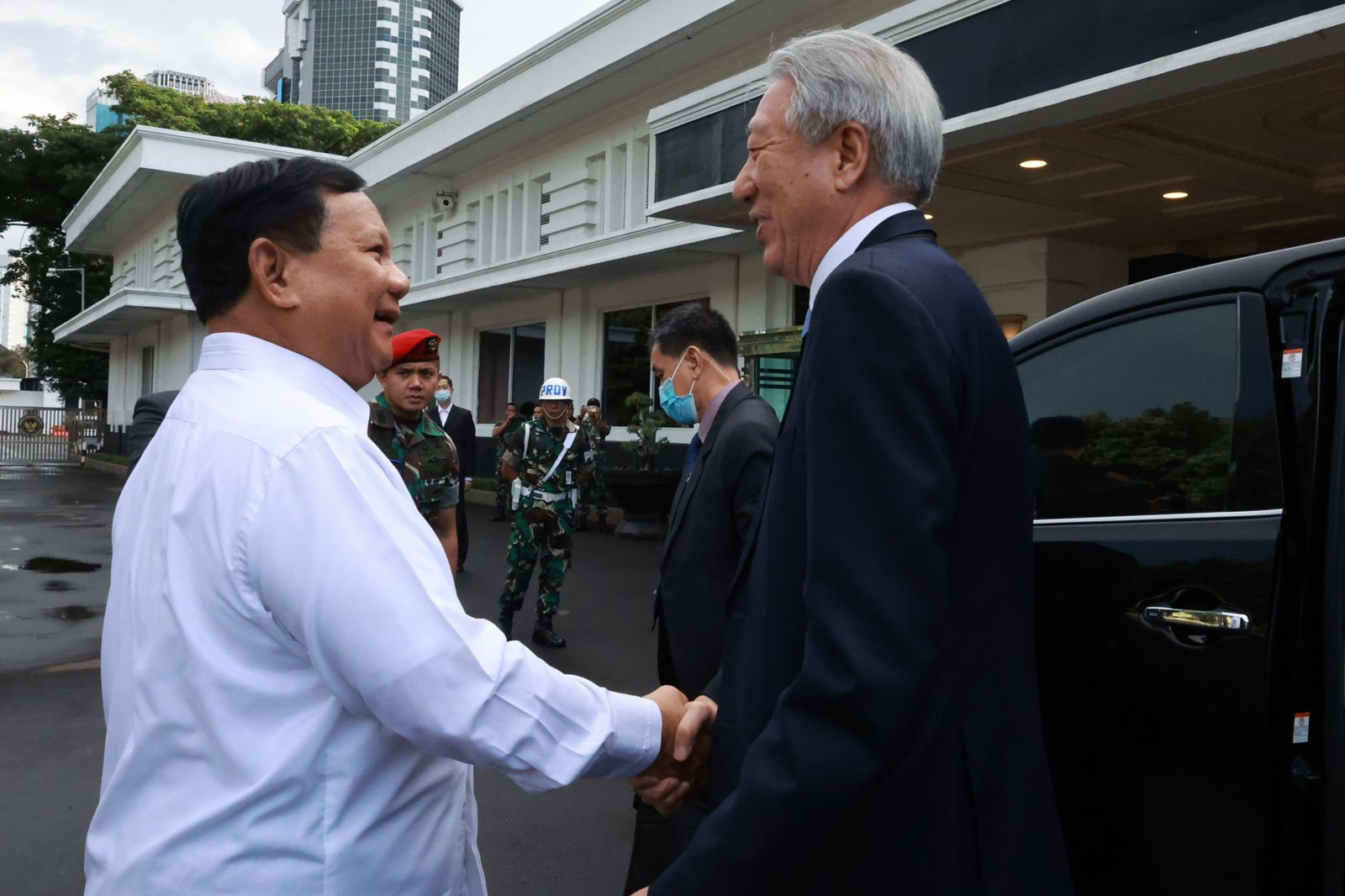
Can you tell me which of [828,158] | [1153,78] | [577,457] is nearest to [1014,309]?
[1153,78]

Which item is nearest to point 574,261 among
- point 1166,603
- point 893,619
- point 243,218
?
point 1166,603

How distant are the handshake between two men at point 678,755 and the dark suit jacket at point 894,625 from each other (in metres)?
0.35

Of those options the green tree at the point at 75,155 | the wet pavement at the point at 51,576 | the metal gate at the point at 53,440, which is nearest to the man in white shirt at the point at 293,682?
the wet pavement at the point at 51,576

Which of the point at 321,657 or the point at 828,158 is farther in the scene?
the point at 828,158

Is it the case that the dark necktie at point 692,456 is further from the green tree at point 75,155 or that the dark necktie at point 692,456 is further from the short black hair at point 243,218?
the green tree at point 75,155

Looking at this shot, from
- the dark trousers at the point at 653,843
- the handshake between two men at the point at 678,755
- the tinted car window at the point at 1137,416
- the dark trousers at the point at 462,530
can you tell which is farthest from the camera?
the dark trousers at the point at 462,530

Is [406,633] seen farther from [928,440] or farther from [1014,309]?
[1014,309]

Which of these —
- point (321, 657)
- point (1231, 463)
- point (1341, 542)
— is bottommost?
point (321, 657)

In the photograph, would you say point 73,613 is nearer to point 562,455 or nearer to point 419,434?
point 562,455

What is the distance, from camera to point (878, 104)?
157 cm

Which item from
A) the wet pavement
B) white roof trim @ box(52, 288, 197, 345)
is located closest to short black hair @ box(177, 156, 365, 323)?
the wet pavement

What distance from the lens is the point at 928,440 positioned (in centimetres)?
130

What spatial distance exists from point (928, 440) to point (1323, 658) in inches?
47.5

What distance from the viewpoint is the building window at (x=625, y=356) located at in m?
18.8
